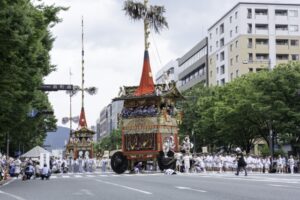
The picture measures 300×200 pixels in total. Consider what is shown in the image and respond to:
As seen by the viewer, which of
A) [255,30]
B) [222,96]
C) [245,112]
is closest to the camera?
[245,112]

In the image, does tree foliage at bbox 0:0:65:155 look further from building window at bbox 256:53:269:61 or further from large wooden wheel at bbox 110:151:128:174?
building window at bbox 256:53:269:61

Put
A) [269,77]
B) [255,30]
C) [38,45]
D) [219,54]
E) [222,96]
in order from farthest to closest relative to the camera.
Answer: [219,54], [255,30], [222,96], [269,77], [38,45]

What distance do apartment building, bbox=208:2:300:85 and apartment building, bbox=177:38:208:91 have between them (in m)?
11.6

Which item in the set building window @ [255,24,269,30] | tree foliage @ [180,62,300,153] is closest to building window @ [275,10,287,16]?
building window @ [255,24,269,30]

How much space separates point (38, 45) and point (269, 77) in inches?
1243

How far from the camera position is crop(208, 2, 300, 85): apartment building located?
95.2 metres

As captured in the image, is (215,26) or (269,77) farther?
(215,26)

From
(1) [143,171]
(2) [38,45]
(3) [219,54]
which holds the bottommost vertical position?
(1) [143,171]

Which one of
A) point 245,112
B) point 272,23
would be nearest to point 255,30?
point 272,23

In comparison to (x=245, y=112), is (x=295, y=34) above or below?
above

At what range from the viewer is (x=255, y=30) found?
96250 millimetres

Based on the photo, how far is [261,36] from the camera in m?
96.0

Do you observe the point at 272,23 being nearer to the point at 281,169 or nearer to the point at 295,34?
the point at 295,34

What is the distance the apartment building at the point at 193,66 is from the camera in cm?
11081
